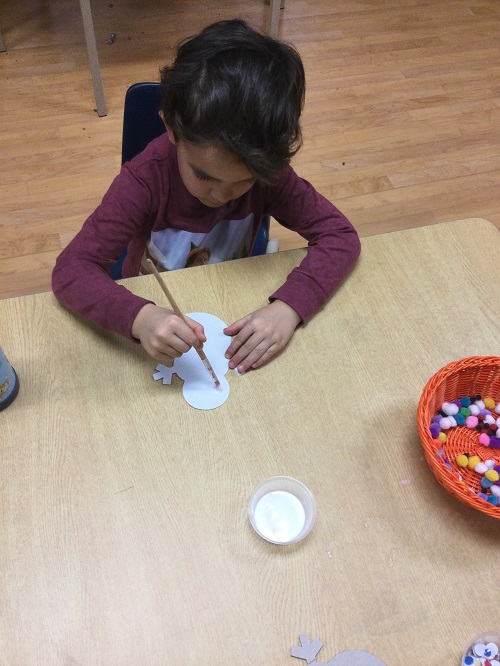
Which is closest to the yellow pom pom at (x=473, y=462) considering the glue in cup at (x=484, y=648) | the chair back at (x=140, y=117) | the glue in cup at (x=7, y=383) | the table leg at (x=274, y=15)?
the glue in cup at (x=484, y=648)

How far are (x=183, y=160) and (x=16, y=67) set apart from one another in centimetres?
189

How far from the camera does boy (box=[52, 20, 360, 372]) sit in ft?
2.52

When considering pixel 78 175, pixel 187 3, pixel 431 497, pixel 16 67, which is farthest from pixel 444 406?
pixel 187 3

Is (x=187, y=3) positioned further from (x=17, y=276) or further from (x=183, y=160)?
(x=183, y=160)

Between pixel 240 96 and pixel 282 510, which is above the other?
pixel 240 96

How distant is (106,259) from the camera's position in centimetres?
92

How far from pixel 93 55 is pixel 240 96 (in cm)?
158

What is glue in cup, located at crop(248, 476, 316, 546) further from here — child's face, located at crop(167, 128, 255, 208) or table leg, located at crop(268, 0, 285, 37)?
table leg, located at crop(268, 0, 285, 37)

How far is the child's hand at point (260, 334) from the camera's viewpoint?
0.83 meters

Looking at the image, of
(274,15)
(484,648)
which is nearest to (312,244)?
(484,648)

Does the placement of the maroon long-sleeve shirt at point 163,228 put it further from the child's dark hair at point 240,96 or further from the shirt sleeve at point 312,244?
the child's dark hair at point 240,96

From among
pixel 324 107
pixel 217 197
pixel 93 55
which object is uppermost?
pixel 217 197

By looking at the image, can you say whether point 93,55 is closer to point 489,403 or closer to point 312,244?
point 312,244

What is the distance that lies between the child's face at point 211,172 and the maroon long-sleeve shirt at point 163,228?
63mm
